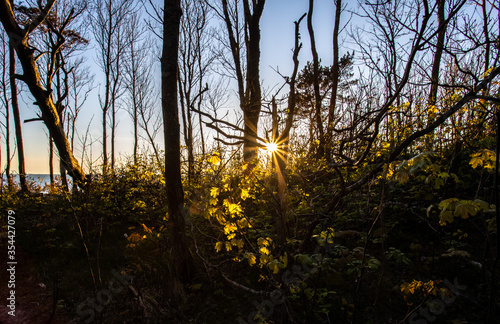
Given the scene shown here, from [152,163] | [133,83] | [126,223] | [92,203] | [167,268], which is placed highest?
[133,83]

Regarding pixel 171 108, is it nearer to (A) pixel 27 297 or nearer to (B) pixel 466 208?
(B) pixel 466 208

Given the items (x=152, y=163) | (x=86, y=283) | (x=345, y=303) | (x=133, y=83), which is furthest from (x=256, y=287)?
(x=133, y=83)

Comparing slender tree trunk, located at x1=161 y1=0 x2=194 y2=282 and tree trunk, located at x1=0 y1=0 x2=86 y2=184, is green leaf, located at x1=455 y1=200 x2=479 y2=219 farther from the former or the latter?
tree trunk, located at x1=0 y1=0 x2=86 y2=184

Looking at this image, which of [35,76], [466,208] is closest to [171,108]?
[466,208]

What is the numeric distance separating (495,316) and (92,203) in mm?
7674

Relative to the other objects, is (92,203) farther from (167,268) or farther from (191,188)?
(167,268)

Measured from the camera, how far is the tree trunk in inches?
239

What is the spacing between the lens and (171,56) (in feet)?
11.5

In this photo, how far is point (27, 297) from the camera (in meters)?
4.02

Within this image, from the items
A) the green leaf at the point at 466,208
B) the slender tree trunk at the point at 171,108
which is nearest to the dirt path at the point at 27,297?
the slender tree trunk at the point at 171,108

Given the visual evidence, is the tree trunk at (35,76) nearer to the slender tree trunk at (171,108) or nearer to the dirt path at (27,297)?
the dirt path at (27,297)

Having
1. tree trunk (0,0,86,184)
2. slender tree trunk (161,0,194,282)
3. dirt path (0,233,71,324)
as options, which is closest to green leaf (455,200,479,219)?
slender tree trunk (161,0,194,282)

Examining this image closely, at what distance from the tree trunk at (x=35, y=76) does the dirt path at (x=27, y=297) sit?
206cm

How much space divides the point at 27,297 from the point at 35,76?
5.55 metres
